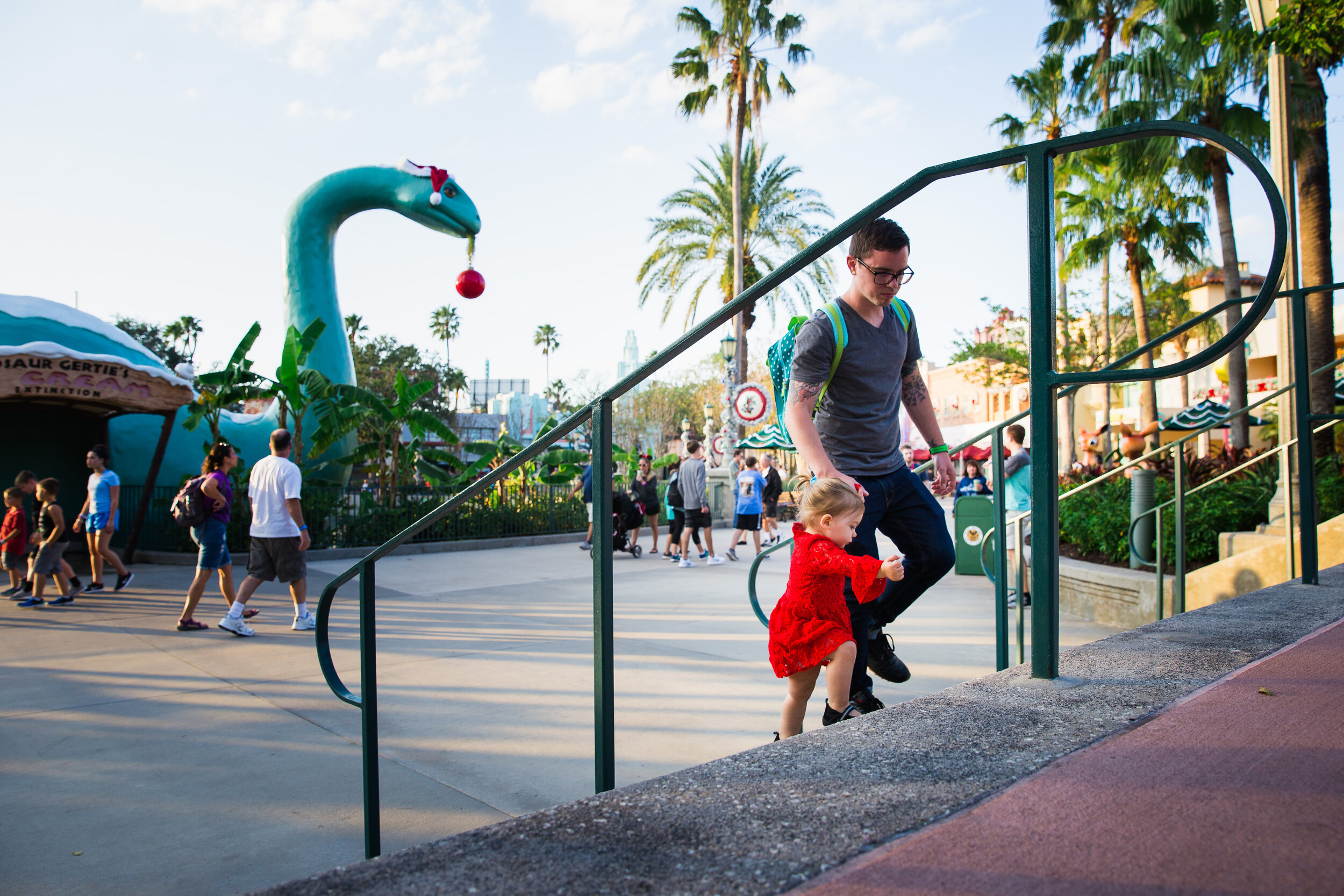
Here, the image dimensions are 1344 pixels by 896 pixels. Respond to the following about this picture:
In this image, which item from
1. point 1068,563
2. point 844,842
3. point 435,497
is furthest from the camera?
point 435,497

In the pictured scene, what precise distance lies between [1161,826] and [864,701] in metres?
1.50

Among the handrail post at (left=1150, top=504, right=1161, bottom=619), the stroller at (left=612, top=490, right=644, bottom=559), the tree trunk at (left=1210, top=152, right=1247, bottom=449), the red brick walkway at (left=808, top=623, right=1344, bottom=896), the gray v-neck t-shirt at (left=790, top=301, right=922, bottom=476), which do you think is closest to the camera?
the red brick walkway at (left=808, top=623, right=1344, bottom=896)

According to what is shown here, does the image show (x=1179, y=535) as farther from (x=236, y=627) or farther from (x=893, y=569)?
(x=236, y=627)

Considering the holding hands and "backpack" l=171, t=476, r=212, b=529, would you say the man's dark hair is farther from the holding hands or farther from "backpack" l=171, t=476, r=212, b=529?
"backpack" l=171, t=476, r=212, b=529

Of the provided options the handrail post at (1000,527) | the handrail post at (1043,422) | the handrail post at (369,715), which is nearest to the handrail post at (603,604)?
the handrail post at (369,715)

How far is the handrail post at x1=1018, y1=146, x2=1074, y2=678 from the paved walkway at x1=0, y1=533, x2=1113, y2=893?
2.06m

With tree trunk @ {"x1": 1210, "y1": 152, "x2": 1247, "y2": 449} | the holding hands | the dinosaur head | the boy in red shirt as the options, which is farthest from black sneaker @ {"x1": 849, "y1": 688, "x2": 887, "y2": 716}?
the dinosaur head

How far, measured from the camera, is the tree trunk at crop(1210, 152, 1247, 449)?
12156mm

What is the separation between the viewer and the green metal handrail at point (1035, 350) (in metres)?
2.06

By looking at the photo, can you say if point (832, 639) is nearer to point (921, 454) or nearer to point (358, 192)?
point (358, 192)

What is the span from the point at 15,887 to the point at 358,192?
12928 mm

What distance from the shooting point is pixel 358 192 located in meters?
13.9

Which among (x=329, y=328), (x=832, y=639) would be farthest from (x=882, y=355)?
(x=329, y=328)

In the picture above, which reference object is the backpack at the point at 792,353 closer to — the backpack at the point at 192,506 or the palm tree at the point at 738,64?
the backpack at the point at 192,506
